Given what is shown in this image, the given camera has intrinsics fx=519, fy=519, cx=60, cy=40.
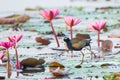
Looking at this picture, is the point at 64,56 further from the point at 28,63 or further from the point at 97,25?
the point at 28,63

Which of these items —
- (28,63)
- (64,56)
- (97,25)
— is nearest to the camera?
(28,63)

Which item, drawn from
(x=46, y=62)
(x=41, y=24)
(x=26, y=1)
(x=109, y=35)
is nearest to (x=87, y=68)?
(x=46, y=62)

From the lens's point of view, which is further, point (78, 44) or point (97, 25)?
point (97, 25)

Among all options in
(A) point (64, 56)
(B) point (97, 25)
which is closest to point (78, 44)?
(A) point (64, 56)

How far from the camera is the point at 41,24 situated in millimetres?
7152

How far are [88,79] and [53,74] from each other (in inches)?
11.6

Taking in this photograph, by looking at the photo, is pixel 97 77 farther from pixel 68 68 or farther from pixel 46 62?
pixel 46 62

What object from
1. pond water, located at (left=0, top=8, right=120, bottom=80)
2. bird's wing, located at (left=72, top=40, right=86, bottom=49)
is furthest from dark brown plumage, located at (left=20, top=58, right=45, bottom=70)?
bird's wing, located at (left=72, top=40, right=86, bottom=49)

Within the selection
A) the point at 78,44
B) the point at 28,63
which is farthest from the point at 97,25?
the point at 28,63

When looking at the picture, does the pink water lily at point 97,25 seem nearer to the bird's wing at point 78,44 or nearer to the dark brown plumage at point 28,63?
the bird's wing at point 78,44

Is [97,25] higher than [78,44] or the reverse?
higher

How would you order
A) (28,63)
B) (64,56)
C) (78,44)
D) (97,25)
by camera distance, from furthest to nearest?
1. (97,25)
2. (64,56)
3. (78,44)
4. (28,63)

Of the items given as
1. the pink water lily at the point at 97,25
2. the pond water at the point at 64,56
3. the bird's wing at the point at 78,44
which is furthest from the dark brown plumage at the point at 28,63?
the pink water lily at the point at 97,25

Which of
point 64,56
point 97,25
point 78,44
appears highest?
point 97,25
